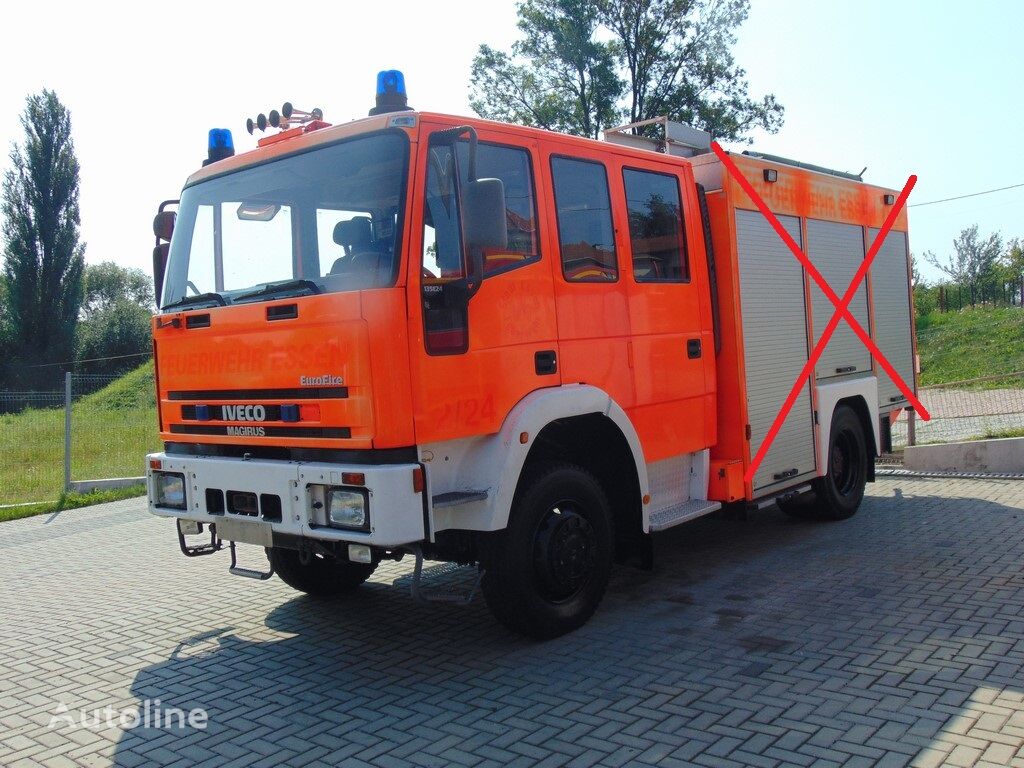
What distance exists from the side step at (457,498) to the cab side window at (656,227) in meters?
1.94

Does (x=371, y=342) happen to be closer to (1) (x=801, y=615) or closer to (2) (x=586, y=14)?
(1) (x=801, y=615)

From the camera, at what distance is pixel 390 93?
4.82 meters

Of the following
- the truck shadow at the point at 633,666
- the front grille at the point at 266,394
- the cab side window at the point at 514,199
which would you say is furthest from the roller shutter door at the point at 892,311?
the front grille at the point at 266,394

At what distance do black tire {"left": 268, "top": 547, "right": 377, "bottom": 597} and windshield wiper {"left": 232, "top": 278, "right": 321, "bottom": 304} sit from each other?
193cm

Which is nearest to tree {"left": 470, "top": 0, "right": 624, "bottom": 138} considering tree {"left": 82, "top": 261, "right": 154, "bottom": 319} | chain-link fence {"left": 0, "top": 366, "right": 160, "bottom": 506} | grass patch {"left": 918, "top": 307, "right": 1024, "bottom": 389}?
grass patch {"left": 918, "top": 307, "right": 1024, "bottom": 389}

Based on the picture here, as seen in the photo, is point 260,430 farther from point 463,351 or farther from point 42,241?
point 42,241

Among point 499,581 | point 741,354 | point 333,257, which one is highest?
point 333,257

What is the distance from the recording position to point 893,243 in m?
9.02

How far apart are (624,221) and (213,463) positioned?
291 centimetres

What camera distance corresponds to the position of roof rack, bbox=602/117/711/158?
21.5 ft

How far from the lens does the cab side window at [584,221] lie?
532 centimetres

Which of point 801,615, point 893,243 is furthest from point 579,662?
point 893,243

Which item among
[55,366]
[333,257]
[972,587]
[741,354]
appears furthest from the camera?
[55,366]

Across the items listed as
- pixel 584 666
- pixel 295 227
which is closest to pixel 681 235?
pixel 295 227
